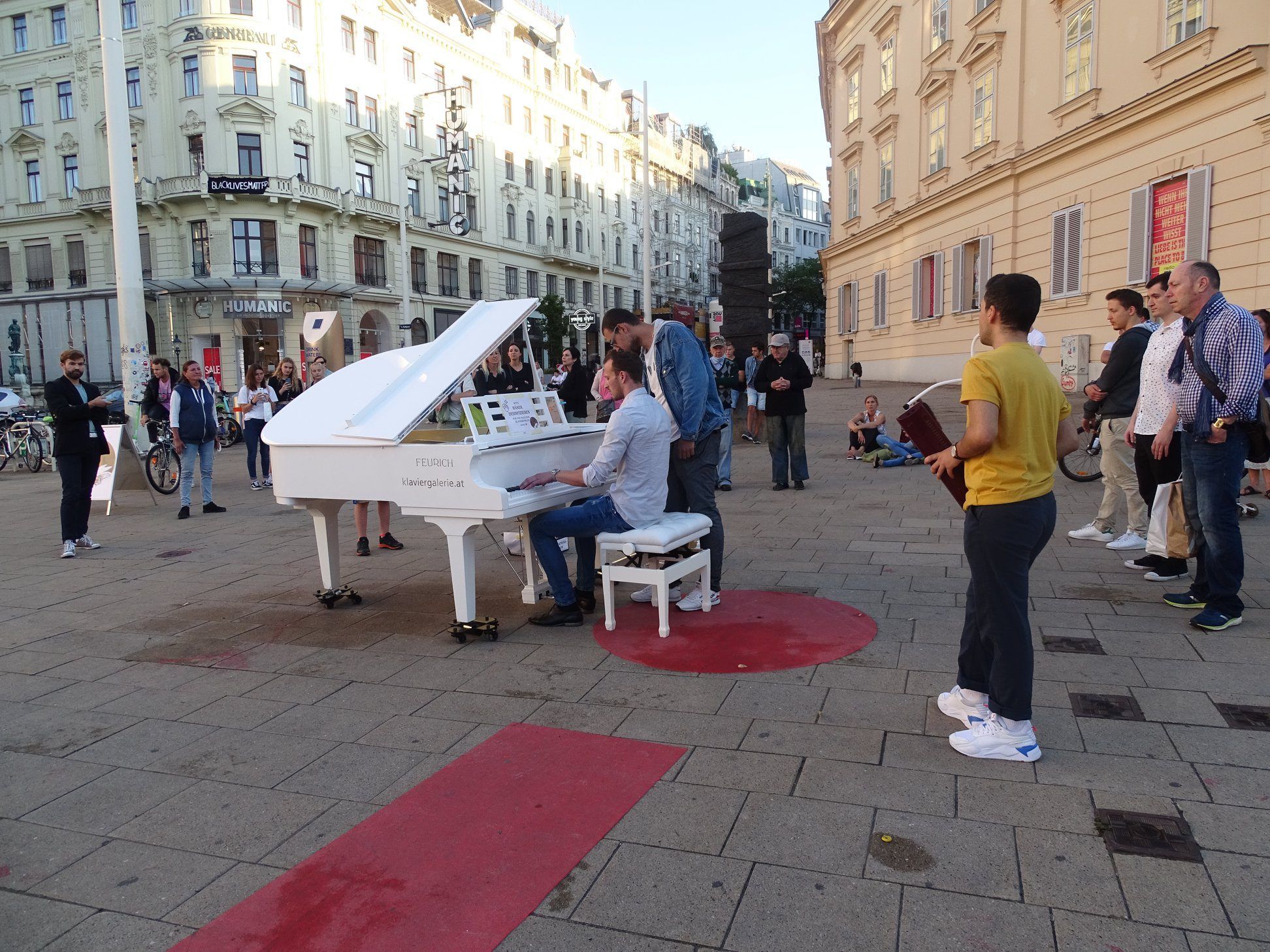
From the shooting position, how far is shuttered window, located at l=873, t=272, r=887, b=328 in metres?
28.8

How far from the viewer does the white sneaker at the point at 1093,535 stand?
700 cm

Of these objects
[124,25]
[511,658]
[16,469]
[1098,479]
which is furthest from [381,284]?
[511,658]

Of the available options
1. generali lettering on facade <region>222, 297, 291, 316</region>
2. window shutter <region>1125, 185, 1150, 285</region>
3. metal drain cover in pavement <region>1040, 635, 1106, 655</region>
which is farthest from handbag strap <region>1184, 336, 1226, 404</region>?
generali lettering on facade <region>222, 297, 291, 316</region>

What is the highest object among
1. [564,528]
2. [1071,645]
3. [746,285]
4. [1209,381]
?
[746,285]

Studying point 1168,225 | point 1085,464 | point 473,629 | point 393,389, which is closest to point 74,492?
point 393,389

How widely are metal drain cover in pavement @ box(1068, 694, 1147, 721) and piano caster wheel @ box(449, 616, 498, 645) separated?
291cm

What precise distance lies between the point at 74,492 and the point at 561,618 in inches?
212

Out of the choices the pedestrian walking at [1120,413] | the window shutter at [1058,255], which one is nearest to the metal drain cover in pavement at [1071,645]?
the pedestrian walking at [1120,413]

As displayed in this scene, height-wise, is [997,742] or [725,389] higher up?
[725,389]

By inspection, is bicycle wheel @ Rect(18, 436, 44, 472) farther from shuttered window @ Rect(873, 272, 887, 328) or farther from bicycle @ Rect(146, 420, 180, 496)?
shuttered window @ Rect(873, 272, 887, 328)

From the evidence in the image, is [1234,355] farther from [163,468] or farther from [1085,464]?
[163,468]

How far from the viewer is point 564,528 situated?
4996 mm

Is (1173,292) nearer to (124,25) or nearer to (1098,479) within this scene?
(1098,479)

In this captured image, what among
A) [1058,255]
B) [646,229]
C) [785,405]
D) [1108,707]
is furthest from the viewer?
[646,229]
